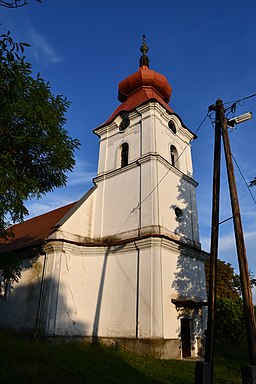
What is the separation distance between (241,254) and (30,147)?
21.4 ft

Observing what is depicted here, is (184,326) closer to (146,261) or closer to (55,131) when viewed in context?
(146,261)

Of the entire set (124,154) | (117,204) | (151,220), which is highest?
(124,154)

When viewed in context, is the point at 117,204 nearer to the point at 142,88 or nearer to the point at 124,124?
the point at 124,124

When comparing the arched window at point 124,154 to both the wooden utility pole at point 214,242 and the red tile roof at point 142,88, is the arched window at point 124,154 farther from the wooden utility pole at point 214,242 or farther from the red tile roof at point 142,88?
the wooden utility pole at point 214,242

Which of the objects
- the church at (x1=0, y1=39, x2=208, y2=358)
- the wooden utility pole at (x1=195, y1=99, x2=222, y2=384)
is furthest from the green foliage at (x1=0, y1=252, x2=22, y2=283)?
the wooden utility pole at (x1=195, y1=99, x2=222, y2=384)

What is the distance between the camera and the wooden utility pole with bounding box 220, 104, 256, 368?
6.30m

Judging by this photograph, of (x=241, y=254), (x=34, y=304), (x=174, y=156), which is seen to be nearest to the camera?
(x=241, y=254)

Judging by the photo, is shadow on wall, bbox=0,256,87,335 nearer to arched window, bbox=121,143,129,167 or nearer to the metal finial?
arched window, bbox=121,143,129,167

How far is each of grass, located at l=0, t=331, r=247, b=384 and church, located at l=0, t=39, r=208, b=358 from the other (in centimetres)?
140

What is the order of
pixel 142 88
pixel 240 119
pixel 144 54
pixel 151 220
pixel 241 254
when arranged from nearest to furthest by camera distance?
pixel 241 254 < pixel 240 119 < pixel 151 220 < pixel 142 88 < pixel 144 54

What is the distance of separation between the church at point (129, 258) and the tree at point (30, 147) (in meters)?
3.10

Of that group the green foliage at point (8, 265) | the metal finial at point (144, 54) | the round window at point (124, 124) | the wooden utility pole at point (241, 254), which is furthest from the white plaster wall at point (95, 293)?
the metal finial at point (144, 54)

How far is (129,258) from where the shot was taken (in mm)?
13750

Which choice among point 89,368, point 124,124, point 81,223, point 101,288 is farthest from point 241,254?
point 124,124
